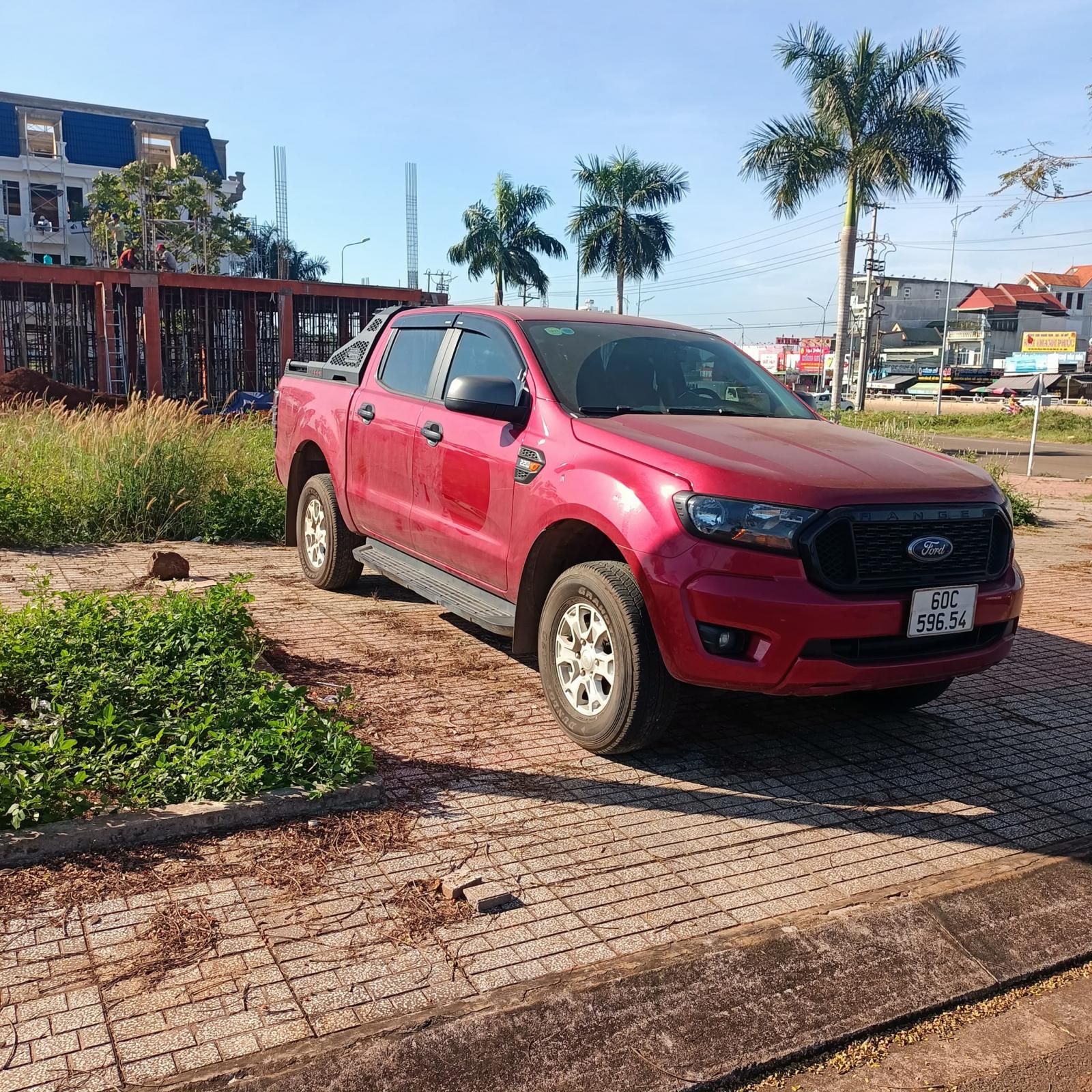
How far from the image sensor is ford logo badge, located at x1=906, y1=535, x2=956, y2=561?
13.3ft

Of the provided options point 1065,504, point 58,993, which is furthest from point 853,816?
point 1065,504

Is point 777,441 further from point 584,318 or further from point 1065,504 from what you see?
point 1065,504

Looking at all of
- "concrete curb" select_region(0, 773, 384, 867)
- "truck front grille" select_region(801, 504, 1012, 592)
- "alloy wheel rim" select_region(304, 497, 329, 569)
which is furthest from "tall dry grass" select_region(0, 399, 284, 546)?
"truck front grille" select_region(801, 504, 1012, 592)

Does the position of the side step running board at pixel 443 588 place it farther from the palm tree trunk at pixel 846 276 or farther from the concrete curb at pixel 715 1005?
the palm tree trunk at pixel 846 276

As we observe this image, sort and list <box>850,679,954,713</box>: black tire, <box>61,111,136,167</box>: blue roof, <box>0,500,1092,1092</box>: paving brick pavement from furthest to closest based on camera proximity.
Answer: <box>61,111,136,167</box>: blue roof → <box>850,679,954,713</box>: black tire → <box>0,500,1092,1092</box>: paving brick pavement

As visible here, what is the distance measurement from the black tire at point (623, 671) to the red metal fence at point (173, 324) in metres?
21.8

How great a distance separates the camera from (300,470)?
751 cm

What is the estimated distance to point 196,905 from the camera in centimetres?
310

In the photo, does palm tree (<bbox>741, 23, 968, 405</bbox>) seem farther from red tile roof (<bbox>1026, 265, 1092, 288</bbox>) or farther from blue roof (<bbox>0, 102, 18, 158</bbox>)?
red tile roof (<bbox>1026, 265, 1092, 288</bbox>)

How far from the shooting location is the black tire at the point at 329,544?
687cm

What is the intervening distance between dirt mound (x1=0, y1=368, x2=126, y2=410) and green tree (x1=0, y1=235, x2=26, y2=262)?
40.1m

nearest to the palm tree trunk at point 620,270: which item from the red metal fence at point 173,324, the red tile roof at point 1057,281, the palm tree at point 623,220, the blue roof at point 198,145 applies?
the palm tree at point 623,220

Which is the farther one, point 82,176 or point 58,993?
point 82,176

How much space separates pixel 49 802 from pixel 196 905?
730 millimetres
